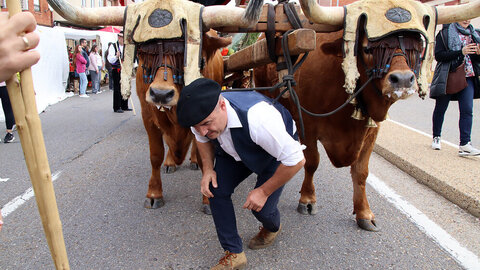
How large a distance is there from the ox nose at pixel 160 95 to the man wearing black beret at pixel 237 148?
→ 0.36 metres

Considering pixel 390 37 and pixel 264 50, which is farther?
pixel 264 50

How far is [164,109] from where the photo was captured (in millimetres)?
3145

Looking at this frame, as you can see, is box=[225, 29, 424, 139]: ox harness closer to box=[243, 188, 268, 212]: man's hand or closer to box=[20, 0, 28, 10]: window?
box=[243, 188, 268, 212]: man's hand

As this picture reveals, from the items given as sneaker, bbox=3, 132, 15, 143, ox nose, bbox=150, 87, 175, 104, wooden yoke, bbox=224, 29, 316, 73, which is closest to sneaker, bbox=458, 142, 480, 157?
wooden yoke, bbox=224, 29, 316, 73

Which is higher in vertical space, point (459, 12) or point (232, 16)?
point (459, 12)

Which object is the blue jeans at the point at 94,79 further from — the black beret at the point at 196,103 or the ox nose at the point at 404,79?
the ox nose at the point at 404,79

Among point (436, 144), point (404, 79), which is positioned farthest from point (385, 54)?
point (436, 144)

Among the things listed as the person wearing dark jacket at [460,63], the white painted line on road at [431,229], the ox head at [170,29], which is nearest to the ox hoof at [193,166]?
the white painted line on road at [431,229]

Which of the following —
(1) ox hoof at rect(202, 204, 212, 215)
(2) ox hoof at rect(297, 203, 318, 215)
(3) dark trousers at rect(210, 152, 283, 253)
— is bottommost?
(1) ox hoof at rect(202, 204, 212, 215)

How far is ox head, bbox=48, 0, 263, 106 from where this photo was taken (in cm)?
277

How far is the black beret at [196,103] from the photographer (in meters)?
2.13

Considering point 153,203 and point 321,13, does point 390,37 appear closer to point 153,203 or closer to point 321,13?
point 321,13

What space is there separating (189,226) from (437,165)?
341cm

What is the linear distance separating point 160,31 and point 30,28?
1435 mm
